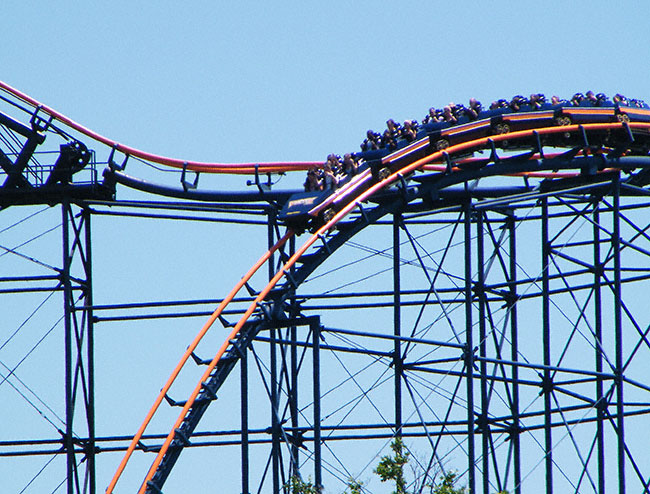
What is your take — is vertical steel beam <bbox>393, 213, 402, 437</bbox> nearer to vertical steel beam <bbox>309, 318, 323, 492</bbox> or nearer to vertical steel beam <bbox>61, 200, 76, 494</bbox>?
vertical steel beam <bbox>309, 318, 323, 492</bbox>

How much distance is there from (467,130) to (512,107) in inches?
48.9

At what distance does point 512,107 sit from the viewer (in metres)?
38.2

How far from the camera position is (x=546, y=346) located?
40.9 metres

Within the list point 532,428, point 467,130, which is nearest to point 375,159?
point 467,130

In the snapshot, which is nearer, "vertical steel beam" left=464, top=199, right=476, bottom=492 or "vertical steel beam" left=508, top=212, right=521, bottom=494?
"vertical steel beam" left=464, top=199, right=476, bottom=492

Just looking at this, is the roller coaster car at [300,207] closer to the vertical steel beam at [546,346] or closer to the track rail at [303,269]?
the track rail at [303,269]

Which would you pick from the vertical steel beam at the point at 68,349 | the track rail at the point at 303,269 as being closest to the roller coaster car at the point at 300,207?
the track rail at the point at 303,269

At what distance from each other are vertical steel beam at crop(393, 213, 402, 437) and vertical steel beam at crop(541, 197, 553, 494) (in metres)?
3.31

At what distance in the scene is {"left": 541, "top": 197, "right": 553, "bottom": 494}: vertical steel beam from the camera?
125ft

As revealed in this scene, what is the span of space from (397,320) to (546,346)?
11.6ft

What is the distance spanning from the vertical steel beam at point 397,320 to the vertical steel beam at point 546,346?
331cm

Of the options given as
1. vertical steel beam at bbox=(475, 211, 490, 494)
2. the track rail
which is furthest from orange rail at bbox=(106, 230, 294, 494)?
vertical steel beam at bbox=(475, 211, 490, 494)

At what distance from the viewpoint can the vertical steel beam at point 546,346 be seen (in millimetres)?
38156

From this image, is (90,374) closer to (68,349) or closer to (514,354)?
(68,349)
